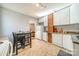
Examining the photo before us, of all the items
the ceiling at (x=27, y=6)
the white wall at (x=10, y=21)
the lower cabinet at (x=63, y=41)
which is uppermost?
the ceiling at (x=27, y=6)

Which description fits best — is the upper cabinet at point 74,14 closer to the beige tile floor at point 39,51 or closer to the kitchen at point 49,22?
the kitchen at point 49,22

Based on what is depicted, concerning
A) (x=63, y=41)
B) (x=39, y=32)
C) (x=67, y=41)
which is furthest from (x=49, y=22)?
(x=67, y=41)

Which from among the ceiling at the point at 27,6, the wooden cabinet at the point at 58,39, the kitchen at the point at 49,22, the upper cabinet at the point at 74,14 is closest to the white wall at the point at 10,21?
the kitchen at the point at 49,22

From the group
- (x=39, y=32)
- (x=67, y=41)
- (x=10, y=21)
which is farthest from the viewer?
(x=39, y=32)

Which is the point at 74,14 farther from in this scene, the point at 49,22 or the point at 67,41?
the point at 49,22

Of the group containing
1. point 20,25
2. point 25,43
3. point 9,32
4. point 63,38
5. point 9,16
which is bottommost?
point 25,43

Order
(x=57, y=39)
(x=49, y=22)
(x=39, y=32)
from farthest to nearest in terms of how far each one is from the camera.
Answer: (x=39, y=32), (x=49, y=22), (x=57, y=39)

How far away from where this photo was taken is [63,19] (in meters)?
3.72

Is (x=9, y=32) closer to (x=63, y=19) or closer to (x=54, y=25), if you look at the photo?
(x=63, y=19)

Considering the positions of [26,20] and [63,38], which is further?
[63,38]

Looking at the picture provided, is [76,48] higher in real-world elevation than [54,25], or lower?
lower

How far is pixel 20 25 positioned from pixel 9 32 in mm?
402

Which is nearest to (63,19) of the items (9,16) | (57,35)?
(57,35)

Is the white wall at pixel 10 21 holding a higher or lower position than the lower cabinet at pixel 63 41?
higher
